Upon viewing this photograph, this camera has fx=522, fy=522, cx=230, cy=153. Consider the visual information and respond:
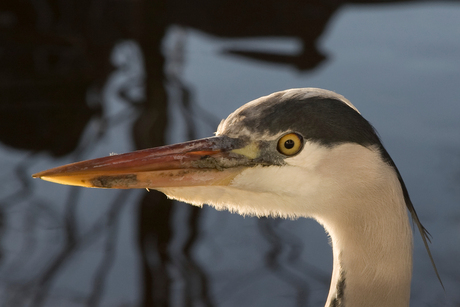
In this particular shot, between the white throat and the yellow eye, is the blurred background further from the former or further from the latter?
the yellow eye

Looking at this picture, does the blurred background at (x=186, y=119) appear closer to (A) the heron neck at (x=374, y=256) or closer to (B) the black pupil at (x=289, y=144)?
(A) the heron neck at (x=374, y=256)

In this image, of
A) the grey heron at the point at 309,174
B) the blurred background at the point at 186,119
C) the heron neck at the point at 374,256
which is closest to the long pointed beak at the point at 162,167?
the grey heron at the point at 309,174

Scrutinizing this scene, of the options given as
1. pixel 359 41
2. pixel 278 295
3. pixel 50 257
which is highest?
pixel 359 41

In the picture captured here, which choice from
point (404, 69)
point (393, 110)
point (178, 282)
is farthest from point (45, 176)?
point (404, 69)

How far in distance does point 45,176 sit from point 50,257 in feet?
4.58

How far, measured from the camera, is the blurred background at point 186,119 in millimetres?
2291

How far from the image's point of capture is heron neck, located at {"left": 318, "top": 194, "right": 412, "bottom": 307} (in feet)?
3.59

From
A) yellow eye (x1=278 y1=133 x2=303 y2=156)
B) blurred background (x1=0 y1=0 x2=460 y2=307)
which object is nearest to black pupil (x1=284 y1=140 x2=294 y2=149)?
yellow eye (x1=278 y1=133 x2=303 y2=156)

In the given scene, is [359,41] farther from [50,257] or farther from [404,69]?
[50,257]

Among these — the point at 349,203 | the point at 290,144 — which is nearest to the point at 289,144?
the point at 290,144

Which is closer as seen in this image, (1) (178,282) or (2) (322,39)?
(1) (178,282)

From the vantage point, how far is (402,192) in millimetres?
1112

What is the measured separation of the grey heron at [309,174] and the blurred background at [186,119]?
115cm

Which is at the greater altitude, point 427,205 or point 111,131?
point 111,131
